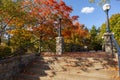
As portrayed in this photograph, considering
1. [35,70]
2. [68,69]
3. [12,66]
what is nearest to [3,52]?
[12,66]

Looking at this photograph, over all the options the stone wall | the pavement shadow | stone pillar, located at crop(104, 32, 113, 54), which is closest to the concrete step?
the pavement shadow

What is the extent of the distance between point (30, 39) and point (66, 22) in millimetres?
3893

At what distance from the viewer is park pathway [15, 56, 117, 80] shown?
665 cm

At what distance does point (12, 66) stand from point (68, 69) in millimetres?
2442

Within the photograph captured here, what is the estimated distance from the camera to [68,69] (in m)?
7.37

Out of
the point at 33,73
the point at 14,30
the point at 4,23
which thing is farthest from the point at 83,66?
the point at 14,30

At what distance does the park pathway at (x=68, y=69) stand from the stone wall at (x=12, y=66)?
258 millimetres

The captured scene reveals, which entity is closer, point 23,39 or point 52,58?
point 52,58

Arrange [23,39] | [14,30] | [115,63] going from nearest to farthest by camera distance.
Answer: [115,63] → [14,30] → [23,39]

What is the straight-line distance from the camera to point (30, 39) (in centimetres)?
1584

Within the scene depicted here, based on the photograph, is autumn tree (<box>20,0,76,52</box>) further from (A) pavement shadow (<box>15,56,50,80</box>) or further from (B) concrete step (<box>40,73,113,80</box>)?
(B) concrete step (<box>40,73,113,80</box>)

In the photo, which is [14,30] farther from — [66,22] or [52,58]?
[52,58]

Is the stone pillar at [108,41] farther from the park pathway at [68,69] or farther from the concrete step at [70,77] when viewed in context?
the concrete step at [70,77]

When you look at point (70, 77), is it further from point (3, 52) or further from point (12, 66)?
point (3, 52)
